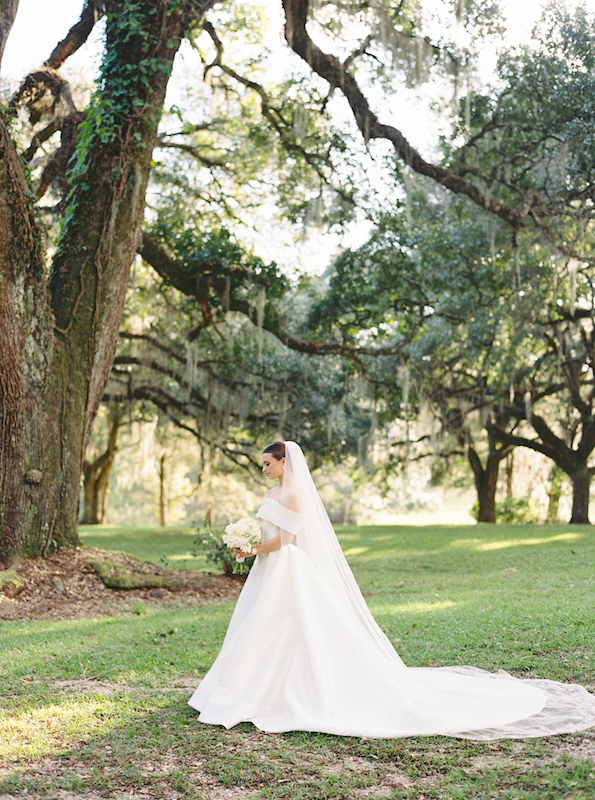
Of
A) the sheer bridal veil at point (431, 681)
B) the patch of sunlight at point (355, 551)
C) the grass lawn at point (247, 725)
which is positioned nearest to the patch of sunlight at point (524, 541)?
the patch of sunlight at point (355, 551)

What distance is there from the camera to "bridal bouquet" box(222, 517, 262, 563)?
4.22m

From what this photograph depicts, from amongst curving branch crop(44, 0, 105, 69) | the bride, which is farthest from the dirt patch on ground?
curving branch crop(44, 0, 105, 69)

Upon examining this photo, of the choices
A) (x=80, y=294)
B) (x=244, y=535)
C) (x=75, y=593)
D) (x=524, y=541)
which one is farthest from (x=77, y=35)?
(x=524, y=541)

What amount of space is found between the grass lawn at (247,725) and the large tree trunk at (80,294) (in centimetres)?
157

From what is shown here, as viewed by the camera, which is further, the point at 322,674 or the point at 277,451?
the point at 277,451

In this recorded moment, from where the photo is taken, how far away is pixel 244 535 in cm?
425

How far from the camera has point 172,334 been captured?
15898 millimetres

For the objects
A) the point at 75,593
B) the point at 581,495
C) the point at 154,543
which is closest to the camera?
the point at 75,593

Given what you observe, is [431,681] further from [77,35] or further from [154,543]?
[154,543]

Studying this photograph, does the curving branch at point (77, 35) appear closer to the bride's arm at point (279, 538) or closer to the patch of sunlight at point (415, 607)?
the bride's arm at point (279, 538)

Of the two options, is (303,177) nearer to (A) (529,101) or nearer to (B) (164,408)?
(A) (529,101)

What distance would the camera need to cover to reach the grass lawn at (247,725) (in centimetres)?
295

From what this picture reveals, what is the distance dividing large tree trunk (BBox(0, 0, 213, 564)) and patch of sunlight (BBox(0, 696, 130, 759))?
3.70 meters

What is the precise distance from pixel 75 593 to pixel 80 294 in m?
3.27
